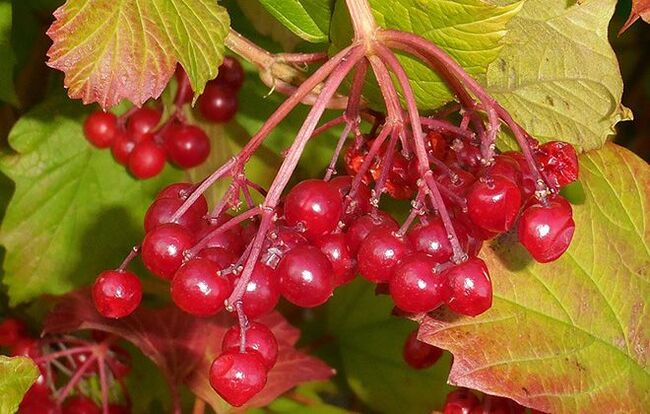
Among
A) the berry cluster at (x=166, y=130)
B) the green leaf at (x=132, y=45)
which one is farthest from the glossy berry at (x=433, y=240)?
the berry cluster at (x=166, y=130)

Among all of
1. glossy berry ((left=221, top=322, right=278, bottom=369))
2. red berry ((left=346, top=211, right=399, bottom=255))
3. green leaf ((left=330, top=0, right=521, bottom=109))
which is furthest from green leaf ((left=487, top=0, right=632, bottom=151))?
glossy berry ((left=221, top=322, right=278, bottom=369))

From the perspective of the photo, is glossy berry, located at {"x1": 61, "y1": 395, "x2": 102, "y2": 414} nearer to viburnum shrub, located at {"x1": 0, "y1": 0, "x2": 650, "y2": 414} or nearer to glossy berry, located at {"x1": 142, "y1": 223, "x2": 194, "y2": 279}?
viburnum shrub, located at {"x1": 0, "y1": 0, "x2": 650, "y2": 414}

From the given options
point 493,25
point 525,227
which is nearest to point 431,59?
point 493,25

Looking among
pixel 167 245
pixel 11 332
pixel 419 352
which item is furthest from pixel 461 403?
pixel 11 332

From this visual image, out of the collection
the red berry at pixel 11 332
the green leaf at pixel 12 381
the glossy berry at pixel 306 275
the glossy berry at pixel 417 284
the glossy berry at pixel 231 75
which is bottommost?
the red berry at pixel 11 332

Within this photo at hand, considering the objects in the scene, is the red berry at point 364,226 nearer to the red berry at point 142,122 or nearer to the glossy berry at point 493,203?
the glossy berry at point 493,203

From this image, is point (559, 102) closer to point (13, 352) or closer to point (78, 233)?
point (78, 233)

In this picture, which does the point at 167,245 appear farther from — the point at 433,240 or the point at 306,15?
the point at 306,15
